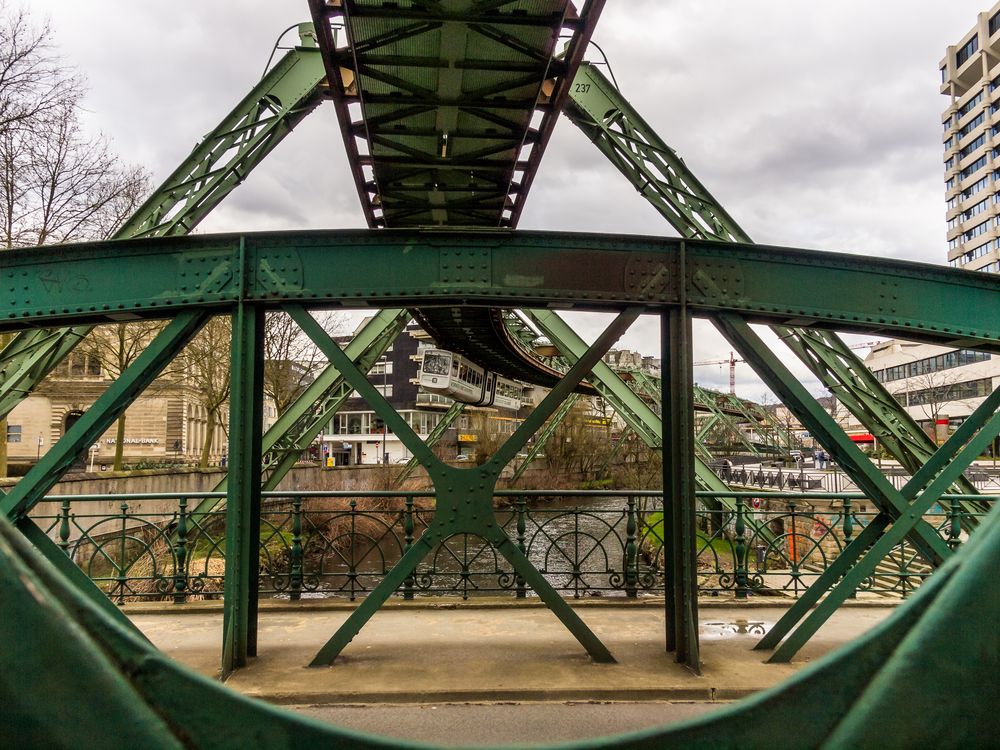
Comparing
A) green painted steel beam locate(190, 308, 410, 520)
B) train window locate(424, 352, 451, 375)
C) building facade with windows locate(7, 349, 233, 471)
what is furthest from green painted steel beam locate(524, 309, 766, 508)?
building facade with windows locate(7, 349, 233, 471)

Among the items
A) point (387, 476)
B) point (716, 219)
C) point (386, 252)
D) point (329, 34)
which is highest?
point (329, 34)

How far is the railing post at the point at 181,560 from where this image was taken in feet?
26.8

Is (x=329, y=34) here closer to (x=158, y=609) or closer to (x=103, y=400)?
(x=103, y=400)

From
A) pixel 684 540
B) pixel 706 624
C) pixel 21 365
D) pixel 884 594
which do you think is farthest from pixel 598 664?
pixel 21 365

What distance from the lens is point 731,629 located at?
700 cm

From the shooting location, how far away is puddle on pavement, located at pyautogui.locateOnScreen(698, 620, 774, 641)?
6.74 meters

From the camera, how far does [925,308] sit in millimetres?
5676

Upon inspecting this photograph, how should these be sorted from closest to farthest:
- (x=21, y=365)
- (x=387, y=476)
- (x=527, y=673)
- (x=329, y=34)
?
(x=527, y=673)
(x=329, y=34)
(x=21, y=365)
(x=387, y=476)

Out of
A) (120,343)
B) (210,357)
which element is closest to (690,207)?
(120,343)

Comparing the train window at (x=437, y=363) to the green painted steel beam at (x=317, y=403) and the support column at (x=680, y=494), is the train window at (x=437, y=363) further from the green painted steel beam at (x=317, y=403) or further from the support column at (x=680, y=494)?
the support column at (x=680, y=494)

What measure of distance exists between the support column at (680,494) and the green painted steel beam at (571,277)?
1.28 ft

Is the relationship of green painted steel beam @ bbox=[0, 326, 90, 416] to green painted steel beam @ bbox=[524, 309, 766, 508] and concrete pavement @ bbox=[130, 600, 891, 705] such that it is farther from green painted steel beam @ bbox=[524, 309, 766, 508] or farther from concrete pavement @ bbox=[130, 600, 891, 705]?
green painted steel beam @ bbox=[524, 309, 766, 508]

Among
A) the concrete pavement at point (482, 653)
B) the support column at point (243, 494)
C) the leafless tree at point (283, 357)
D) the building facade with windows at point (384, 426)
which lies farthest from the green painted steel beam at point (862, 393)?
the building facade with windows at point (384, 426)

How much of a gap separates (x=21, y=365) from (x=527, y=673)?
6886 mm
